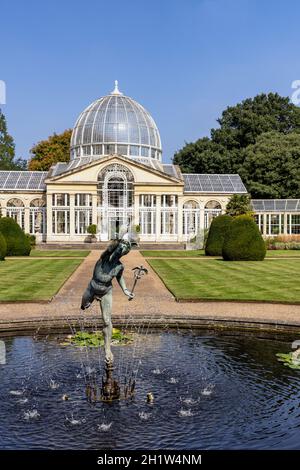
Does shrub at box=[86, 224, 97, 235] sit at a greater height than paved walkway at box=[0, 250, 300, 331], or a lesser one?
greater

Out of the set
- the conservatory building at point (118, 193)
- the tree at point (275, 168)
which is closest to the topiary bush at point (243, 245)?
the conservatory building at point (118, 193)

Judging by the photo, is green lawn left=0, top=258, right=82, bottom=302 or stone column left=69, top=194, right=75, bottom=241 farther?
stone column left=69, top=194, right=75, bottom=241

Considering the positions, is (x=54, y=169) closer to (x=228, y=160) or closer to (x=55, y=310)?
(x=228, y=160)

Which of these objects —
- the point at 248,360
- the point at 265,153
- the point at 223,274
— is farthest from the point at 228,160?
the point at 248,360

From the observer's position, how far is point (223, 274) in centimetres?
2473

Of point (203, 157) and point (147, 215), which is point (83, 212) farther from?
point (203, 157)

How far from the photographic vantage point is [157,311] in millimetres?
15727

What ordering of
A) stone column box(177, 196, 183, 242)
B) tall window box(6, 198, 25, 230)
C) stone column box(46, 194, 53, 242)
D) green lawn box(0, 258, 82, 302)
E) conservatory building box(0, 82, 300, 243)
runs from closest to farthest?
green lawn box(0, 258, 82, 302) → stone column box(46, 194, 53, 242) → conservatory building box(0, 82, 300, 243) → stone column box(177, 196, 183, 242) → tall window box(6, 198, 25, 230)

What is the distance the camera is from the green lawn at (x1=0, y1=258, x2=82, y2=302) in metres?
18.5

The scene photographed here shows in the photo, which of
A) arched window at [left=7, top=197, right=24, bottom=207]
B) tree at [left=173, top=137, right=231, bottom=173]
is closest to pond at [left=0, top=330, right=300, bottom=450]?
arched window at [left=7, top=197, right=24, bottom=207]

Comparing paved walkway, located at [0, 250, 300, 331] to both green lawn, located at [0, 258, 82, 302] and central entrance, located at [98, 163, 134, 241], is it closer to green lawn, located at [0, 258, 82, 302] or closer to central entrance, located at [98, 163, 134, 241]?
green lawn, located at [0, 258, 82, 302]

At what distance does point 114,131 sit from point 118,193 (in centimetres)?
754

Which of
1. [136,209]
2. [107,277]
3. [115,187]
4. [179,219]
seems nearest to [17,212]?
[115,187]

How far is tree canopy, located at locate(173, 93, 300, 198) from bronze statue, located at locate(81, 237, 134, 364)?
5405 cm
